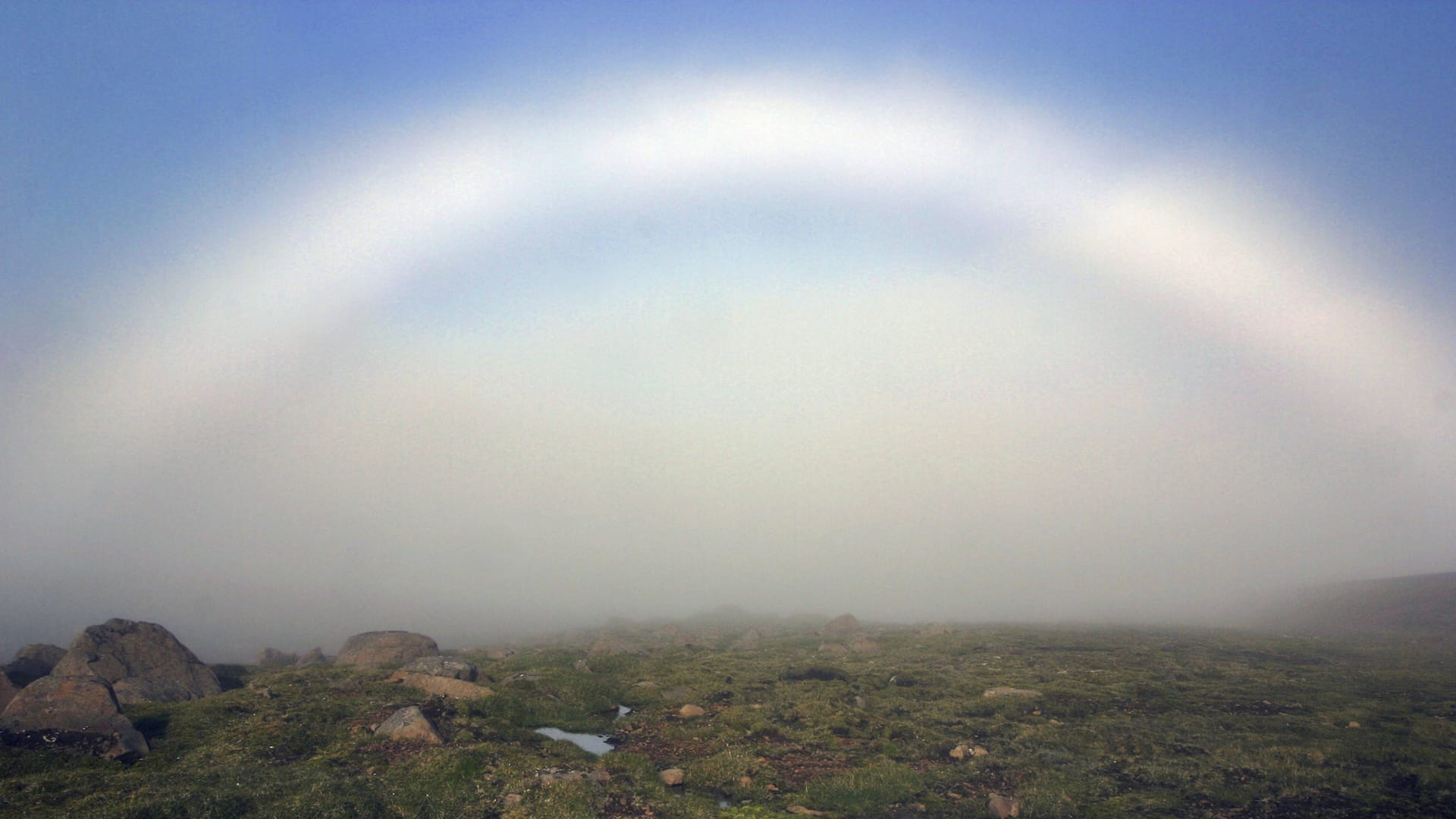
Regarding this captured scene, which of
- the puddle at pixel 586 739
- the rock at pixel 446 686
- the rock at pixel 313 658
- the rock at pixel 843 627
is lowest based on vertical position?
the rock at pixel 313 658

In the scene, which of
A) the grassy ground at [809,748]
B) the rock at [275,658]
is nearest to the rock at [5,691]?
the grassy ground at [809,748]

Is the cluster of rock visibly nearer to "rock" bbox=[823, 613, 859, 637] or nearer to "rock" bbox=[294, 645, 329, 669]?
"rock" bbox=[294, 645, 329, 669]

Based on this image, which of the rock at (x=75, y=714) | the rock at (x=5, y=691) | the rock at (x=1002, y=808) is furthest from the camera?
the rock at (x=5, y=691)

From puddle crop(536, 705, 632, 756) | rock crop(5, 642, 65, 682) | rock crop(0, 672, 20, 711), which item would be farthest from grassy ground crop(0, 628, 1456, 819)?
rock crop(5, 642, 65, 682)

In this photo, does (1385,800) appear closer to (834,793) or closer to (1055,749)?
(1055,749)

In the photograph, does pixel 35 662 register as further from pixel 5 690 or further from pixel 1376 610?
pixel 1376 610

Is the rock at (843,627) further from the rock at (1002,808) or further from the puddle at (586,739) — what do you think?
the rock at (1002,808)

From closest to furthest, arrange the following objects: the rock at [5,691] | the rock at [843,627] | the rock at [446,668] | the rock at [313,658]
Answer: the rock at [5,691] < the rock at [446,668] < the rock at [313,658] < the rock at [843,627]
